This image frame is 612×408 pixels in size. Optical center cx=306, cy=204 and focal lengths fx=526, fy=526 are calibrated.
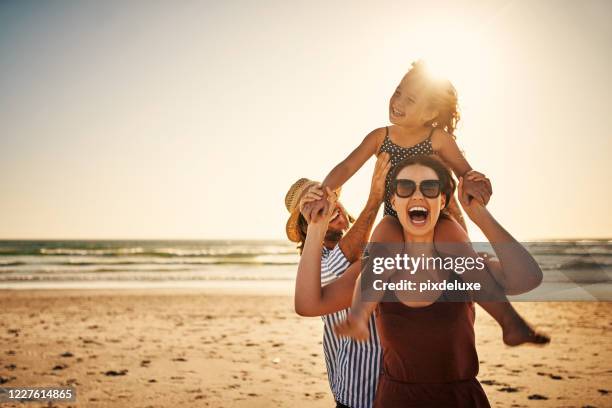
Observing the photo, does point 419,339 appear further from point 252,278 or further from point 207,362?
point 252,278

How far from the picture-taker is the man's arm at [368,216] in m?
2.14

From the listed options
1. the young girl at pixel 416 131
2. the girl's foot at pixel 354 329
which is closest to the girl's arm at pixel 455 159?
the young girl at pixel 416 131

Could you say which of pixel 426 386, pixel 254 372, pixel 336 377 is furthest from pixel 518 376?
pixel 426 386

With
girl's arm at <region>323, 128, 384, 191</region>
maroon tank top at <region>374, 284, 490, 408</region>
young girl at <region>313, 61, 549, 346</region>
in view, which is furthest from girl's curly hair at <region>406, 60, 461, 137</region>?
maroon tank top at <region>374, 284, 490, 408</region>

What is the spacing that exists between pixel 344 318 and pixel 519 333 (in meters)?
1.03

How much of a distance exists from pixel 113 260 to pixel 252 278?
39.8ft

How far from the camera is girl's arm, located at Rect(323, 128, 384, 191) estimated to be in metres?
2.85

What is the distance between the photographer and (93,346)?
9.44 metres

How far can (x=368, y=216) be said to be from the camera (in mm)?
2129

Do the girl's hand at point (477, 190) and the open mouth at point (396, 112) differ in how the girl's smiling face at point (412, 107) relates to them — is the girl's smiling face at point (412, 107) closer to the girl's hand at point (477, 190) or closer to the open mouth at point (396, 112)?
the open mouth at point (396, 112)

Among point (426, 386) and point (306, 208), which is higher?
point (306, 208)

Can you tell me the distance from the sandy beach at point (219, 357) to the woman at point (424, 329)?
5.20 metres

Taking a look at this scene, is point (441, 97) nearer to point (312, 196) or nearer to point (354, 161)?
point (354, 161)

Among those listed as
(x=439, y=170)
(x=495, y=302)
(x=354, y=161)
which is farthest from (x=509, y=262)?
(x=354, y=161)
